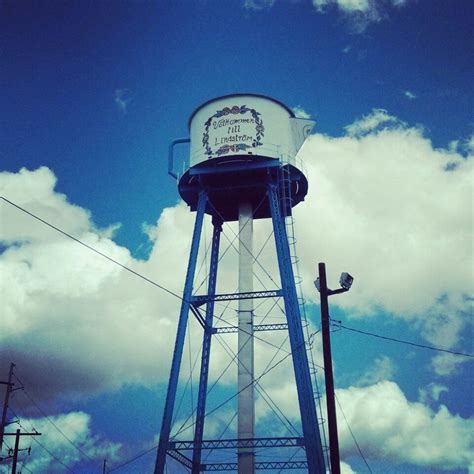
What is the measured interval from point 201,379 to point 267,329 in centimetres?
344

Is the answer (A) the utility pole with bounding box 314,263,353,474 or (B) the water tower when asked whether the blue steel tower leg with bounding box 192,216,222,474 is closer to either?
(B) the water tower

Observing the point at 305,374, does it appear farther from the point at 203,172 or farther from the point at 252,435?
the point at 203,172

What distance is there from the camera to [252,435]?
78.1 feet

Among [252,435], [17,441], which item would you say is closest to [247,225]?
[252,435]

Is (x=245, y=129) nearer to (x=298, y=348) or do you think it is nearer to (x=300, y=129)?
(x=300, y=129)

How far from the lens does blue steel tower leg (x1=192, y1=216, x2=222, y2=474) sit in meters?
24.2

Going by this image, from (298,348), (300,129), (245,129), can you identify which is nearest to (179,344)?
(298,348)

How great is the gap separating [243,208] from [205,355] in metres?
6.52

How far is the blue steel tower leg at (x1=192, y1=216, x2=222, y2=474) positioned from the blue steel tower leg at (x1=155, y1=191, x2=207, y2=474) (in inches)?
40.6

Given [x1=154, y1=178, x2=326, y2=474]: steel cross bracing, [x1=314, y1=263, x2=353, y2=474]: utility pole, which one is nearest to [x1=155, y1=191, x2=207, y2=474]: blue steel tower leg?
[x1=154, y1=178, x2=326, y2=474]: steel cross bracing

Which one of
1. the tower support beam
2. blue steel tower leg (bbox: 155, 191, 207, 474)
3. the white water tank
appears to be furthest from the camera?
the white water tank

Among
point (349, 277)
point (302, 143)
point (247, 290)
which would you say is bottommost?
point (349, 277)

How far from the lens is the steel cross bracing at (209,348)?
21828 mm

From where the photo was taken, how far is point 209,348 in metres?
26.0
